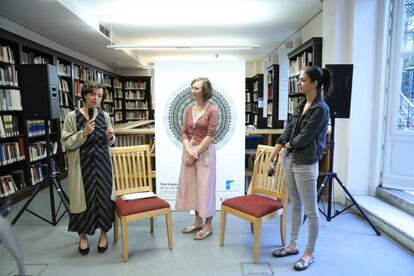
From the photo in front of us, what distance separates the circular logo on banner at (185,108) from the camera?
3.27m

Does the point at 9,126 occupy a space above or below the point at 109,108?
below

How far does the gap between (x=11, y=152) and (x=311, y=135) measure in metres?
3.84

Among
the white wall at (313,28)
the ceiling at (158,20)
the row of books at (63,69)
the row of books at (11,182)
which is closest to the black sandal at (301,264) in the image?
the ceiling at (158,20)

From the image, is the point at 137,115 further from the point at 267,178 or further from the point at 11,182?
the point at 267,178

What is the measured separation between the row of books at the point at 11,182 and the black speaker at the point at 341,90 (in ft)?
13.0

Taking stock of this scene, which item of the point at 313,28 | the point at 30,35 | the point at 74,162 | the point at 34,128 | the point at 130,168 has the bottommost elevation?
the point at 130,168

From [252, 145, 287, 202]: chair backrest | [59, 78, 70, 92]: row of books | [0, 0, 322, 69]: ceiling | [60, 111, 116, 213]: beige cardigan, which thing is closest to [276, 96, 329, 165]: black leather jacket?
[252, 145, 287, 202]: chair backrest

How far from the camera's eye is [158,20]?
5.03 metres

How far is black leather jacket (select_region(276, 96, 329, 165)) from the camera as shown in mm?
2004

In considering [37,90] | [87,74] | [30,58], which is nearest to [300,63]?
[37,90]

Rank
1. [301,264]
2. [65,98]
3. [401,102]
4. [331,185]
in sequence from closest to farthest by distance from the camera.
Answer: [301,264] → [331,185] → [401,102] → [65,98]

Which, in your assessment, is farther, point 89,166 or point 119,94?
point 119,94

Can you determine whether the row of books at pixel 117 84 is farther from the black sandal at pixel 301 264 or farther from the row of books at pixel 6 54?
the black sandal at pixel 301 264

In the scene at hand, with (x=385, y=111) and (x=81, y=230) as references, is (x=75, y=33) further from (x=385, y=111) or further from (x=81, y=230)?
(x=385, y=111)
